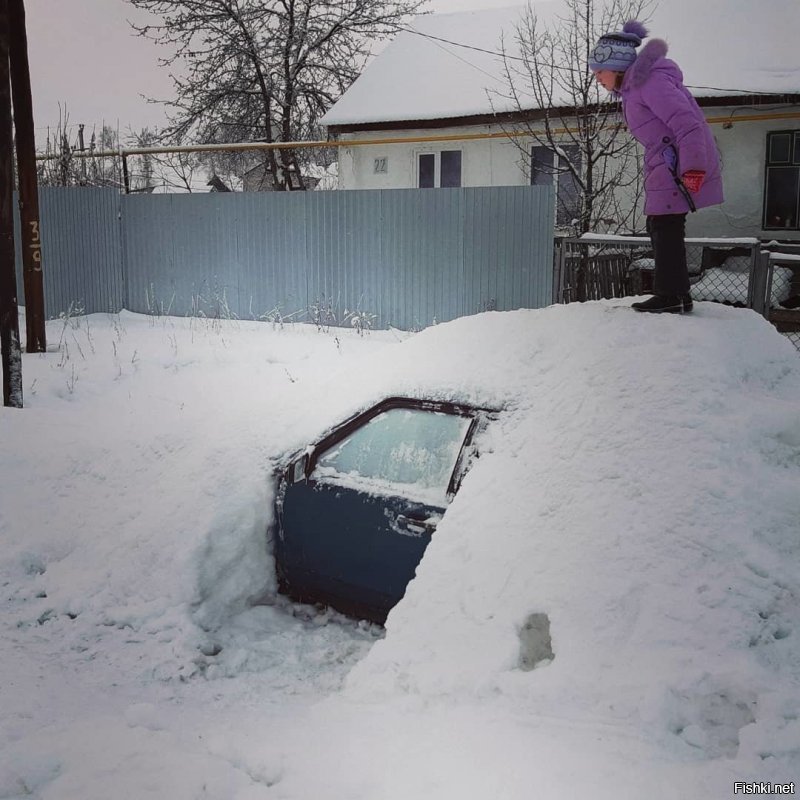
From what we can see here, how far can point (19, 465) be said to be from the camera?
493cm

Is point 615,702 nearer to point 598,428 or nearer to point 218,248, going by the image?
point 598,428

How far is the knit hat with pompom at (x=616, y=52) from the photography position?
4.31 meters

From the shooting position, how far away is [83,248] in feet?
40.1

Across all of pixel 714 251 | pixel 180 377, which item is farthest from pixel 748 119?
pixel 180 377

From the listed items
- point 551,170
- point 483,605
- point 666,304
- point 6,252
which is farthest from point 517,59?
point 483,605

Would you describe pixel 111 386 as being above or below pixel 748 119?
below

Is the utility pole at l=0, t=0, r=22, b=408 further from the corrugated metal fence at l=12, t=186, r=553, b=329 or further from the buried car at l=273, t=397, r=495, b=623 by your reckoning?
the corrugated metal fence at l=12, t=186, r=553, b=329

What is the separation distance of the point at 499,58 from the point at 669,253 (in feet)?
39.2

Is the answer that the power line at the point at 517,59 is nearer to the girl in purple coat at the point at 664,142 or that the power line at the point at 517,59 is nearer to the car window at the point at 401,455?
the girl in purple coat at the point at 664,142

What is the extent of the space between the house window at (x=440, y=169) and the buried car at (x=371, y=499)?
37.8ft

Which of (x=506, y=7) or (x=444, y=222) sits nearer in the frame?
(x=444, y=222)

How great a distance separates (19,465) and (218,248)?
6.90 m

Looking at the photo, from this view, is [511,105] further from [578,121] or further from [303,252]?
[303,252]

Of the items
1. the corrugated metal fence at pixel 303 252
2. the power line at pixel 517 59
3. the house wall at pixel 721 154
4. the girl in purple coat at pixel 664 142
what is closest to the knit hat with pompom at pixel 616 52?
the girl in purple coat at pixel 664 142
